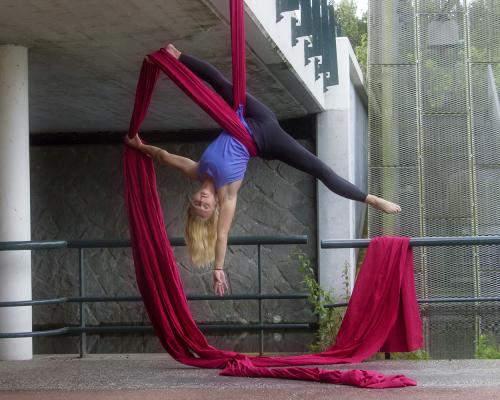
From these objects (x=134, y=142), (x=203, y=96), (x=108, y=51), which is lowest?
(x=134, y=142)

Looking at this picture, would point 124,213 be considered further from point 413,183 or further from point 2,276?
point 2,276

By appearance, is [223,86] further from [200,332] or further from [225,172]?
[200,332]

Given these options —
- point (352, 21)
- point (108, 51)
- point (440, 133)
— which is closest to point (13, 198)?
point (108, 51)

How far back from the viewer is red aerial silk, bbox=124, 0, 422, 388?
22.2 ft

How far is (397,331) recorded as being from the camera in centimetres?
745

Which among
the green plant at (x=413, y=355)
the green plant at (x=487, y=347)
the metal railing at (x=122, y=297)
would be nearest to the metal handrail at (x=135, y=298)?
the metal railing at (x=122, y=297)

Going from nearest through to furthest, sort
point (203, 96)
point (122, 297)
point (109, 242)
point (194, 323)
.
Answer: point (203, 96) → point (194, 323) → point (122, 297) → point (109, 242)

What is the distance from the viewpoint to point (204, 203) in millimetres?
6168

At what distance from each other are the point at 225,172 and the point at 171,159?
0.54m

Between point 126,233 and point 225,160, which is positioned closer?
point 225,160

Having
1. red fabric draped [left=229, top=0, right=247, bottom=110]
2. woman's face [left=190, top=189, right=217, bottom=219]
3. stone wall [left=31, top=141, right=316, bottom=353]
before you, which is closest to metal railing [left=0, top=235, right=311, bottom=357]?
woman's face [left=190, top=189, right=217, bottom=219]

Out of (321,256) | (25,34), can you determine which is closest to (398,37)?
(321,256)

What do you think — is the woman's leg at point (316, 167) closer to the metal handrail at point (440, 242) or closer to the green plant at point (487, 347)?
the metal handrail at point (440, 242)

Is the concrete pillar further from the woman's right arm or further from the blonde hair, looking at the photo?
the blonde hair
